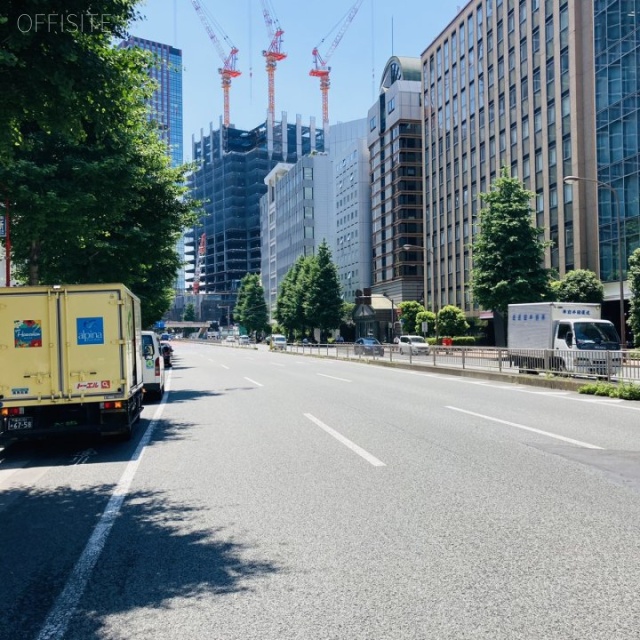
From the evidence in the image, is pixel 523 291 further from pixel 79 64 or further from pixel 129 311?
pixel 79 64

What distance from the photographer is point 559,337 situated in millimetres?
22188

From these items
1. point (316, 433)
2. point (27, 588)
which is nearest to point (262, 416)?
point (316, 433)

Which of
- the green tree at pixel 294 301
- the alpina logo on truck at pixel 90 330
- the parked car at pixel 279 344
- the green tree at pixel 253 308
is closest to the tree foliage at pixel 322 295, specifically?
the green tree at pixel 294 301

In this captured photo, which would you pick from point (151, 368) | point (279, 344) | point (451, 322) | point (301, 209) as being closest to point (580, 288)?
point (451, 322)

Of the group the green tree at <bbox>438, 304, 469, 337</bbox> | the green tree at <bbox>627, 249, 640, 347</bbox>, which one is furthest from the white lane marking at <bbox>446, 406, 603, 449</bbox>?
the green tree at <bbox>438, 304, 469, 337</bbox>

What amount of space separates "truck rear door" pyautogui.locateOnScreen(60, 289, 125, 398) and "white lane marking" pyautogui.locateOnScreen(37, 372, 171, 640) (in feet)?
6.89

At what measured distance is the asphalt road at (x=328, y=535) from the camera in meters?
3.43

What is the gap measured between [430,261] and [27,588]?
7409cm

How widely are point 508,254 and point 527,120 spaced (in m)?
21.3

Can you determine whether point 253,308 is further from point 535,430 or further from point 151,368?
point 535,430

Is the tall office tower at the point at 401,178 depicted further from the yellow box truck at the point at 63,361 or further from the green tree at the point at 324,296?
the yellow box truck at the point at 63,361

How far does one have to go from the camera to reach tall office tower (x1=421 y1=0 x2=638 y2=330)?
1751 inches

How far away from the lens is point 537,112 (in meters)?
52.7

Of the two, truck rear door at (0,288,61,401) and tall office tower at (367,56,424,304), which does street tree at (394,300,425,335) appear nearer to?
tall office tower at (367,56,424,304)
